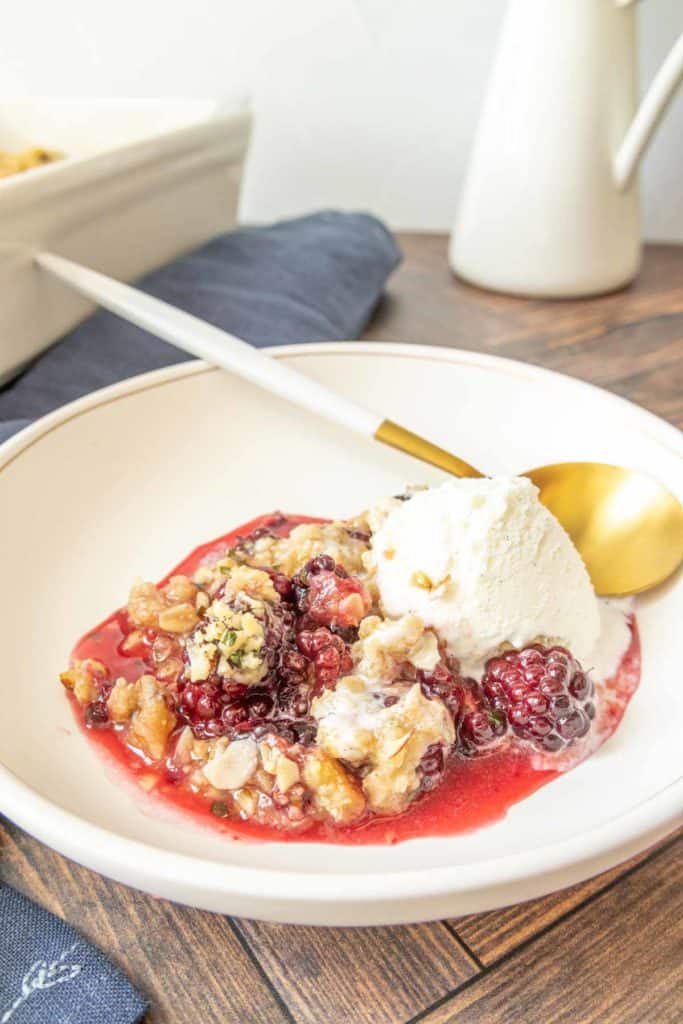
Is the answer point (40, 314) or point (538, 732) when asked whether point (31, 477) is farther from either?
point (538, 732)

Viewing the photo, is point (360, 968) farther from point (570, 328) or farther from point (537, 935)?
point (570, 328)

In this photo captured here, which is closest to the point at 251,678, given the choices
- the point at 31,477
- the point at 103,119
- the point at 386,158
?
the point at 31,477

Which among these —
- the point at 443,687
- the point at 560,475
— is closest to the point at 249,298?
the point at 560,475

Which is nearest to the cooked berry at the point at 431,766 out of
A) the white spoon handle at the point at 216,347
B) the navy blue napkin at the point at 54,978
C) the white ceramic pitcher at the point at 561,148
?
the navy blue napkin at the point at 54,978

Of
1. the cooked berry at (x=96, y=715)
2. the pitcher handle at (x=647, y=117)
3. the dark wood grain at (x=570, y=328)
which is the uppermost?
the pitcher handle at (x=647, y=117)

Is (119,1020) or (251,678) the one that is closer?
(119,1020)

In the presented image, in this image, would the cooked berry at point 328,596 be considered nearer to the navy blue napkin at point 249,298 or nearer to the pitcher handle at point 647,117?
the navy blue napkin at point 249,298
